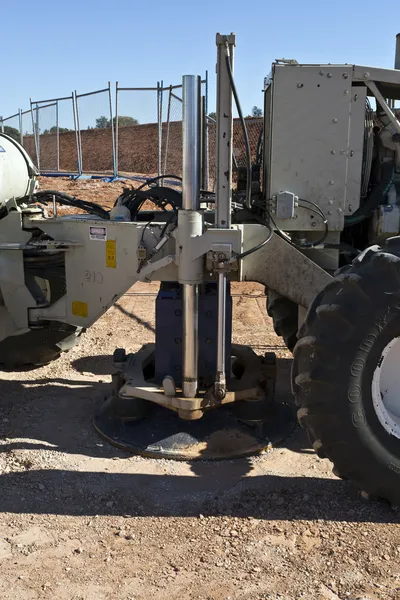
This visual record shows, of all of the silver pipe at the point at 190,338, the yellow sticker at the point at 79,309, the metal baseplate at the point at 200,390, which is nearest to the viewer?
the silver pipe at the point at 190,338

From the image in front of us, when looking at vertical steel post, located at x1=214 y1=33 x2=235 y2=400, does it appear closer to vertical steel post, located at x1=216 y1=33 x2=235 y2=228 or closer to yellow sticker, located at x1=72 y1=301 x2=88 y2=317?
vertical steel post, located at x1=216 y1=33 x2=235 y2=228

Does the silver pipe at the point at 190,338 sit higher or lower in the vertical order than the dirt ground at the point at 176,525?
higher

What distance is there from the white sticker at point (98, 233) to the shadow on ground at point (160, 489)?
129 cm

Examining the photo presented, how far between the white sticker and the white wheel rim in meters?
1.89

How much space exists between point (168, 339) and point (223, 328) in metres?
0.63

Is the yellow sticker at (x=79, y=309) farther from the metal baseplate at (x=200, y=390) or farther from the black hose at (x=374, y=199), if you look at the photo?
the black hose at (x=374, y=199)

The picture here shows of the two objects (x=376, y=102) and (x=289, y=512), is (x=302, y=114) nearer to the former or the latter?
(x=376, y=102)

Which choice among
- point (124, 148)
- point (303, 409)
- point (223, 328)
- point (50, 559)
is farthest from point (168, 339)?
point (124, 148)

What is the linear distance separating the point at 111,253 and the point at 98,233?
0.53 ft

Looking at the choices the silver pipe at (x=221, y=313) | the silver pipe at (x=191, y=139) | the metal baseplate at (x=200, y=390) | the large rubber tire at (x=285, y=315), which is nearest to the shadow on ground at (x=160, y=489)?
the metal baseplate at (x=200, y=390)

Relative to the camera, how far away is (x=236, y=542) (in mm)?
3025

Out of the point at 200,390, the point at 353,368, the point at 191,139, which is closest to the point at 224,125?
the point at 191,139

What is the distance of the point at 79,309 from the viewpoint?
14.3 feet

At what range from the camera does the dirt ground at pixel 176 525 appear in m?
2.73
